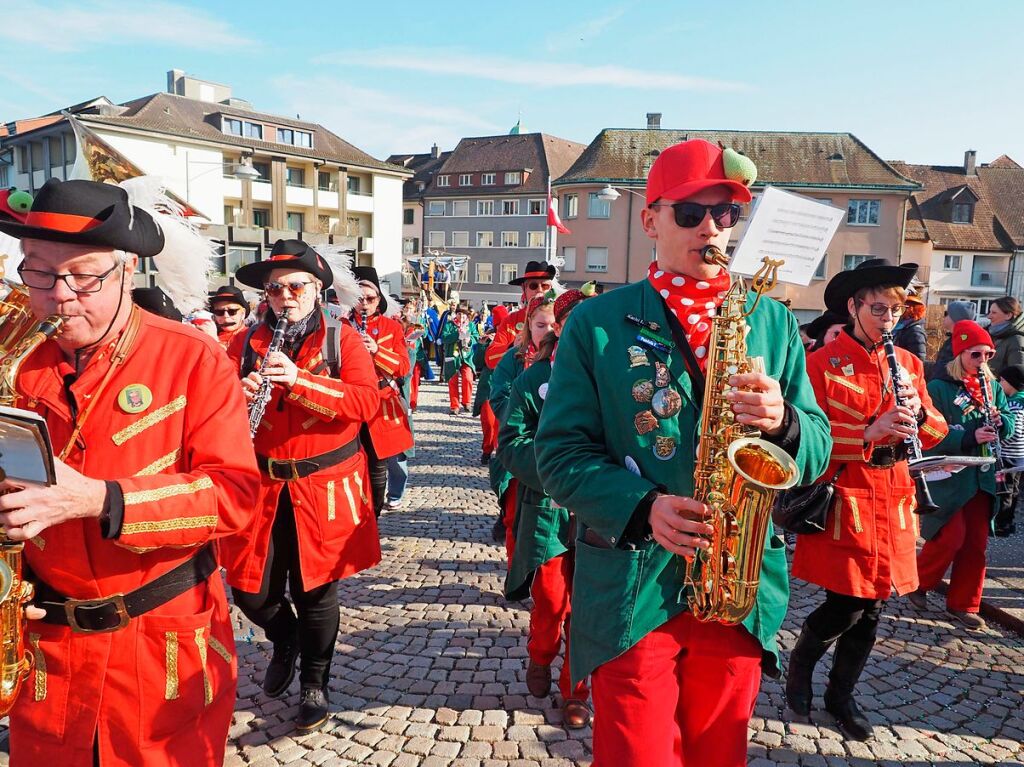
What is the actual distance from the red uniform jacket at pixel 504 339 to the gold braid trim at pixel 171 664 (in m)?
5.78

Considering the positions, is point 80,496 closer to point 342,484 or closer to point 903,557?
point 342,484

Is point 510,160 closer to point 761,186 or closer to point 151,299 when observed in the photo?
point 761,186

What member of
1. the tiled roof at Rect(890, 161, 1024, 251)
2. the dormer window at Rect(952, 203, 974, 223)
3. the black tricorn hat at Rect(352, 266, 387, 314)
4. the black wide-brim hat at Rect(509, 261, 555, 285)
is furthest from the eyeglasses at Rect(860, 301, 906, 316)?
the dormer window at Rect(952, 203, 974, 223)

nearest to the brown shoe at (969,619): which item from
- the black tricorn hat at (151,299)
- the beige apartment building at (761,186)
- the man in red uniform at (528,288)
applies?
the man in red uniform at (528,288)

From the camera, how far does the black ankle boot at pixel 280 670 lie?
4246mm

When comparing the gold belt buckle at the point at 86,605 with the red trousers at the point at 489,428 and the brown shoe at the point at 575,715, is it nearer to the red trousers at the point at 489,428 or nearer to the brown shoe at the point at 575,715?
the brown shoe at the point at 575,715

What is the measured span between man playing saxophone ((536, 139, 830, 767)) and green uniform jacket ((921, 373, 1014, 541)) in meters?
3.79

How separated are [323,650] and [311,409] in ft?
4.32

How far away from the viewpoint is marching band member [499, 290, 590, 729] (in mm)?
3998

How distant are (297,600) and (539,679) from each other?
4.72ft

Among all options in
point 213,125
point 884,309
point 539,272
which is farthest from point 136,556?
point 213,125

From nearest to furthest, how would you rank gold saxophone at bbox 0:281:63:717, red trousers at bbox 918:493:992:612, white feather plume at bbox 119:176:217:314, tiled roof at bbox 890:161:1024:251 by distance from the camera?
gold saxophone at bbox 0:281:63:717 → white feather plume at bbox 119:176:217:314 → red trousers at bbox 918:493:992:612 → tiled roof at bbox 890:161:1024:251

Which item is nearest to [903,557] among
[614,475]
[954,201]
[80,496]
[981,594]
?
[614,475]

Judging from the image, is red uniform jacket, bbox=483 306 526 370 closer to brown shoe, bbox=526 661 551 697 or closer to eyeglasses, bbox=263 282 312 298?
eyeglasses, bbox=263 282 312 298
